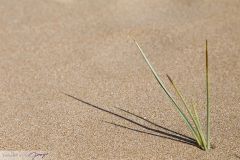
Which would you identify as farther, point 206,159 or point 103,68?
point 103,68

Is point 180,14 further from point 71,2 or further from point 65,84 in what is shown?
point 65,84

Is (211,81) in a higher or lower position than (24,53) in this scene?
lower

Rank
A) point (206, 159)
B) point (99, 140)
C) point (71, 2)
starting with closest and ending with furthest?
point (206, 159)
point (99, 140)
point (71, 2)

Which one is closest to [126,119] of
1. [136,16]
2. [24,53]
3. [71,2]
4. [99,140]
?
[99,140]

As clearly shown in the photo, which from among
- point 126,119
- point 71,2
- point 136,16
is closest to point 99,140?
point 126,119

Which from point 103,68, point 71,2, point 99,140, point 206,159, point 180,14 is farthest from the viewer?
point 71,2

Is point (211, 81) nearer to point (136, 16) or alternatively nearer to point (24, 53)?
point (136, 16)
